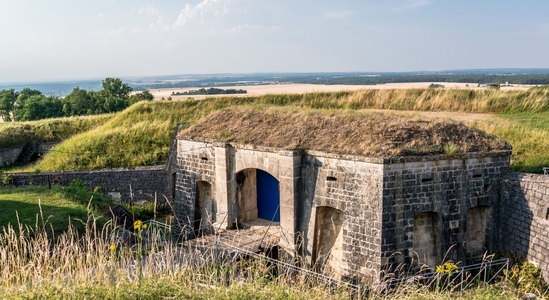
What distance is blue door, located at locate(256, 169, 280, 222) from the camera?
13914 mm

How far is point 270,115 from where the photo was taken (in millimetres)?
14664

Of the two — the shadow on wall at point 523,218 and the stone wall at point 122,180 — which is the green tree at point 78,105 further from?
the shadow on wall at point 523,218

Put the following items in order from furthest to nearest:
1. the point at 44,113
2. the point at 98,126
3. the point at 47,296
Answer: the point at 44,113, the point at 98,126, the point at 47,296

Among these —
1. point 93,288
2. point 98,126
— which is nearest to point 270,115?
point 93,288

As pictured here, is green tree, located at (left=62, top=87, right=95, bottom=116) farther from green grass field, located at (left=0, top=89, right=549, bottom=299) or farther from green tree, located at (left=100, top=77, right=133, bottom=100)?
green grass field, located at (left=0, top=89, right=549, bottom=299)

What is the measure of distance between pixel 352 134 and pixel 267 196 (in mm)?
3671

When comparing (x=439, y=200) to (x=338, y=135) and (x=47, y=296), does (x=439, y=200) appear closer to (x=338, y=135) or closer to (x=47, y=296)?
(x=338, y=135)

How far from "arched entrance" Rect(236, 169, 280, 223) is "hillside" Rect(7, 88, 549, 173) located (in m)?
3.04

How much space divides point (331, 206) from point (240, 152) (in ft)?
10.8

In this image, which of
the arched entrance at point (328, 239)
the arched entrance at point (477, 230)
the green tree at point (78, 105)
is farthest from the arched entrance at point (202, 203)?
the green tree at point (78, 105)

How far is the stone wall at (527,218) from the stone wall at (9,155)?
25.7m

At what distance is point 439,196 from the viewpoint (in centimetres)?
→ 1085

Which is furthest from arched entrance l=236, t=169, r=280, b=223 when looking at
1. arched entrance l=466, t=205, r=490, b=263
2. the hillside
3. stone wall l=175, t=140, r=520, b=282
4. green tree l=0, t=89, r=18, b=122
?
green tree l=0, t=89, r=18, b=122

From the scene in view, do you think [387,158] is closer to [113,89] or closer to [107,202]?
[107,202]
